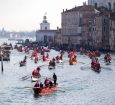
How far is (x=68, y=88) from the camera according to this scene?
216ft

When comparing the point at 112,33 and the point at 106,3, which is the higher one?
the point at 106,3

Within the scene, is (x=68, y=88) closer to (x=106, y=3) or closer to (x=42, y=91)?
(x=42, y=91)

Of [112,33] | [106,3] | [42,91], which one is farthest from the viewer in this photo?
[106,3]

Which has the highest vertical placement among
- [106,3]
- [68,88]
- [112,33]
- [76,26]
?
[106,3]

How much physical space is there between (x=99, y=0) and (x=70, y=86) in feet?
418

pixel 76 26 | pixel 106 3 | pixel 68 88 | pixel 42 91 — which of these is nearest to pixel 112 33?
pixel 76 26

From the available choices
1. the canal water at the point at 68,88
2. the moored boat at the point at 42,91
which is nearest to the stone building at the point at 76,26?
the canal water at the point at 68,88

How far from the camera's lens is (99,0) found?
19275 centimetres

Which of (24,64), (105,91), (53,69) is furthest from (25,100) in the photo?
(24,64)

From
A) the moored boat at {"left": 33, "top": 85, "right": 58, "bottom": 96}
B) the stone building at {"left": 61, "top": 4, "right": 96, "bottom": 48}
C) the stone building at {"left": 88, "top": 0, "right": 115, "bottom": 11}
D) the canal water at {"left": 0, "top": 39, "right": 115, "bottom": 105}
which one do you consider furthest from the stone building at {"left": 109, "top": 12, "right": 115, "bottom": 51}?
the moored boat at {"left": 33, "top": 85, "right": 58, "bottom": 96}

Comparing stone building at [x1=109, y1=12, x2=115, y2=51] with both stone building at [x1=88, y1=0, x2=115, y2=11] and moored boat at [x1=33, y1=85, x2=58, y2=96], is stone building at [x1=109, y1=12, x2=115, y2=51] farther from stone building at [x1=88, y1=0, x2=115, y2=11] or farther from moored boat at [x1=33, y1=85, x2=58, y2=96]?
moored boat at [x1=33, y1=85, x2=58, y2=96]

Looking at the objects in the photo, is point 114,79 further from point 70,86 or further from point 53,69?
point 53,69

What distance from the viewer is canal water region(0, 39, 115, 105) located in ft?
189

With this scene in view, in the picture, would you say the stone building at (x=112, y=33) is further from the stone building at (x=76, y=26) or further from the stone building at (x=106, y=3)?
the stone building at (x=106, y=3)
